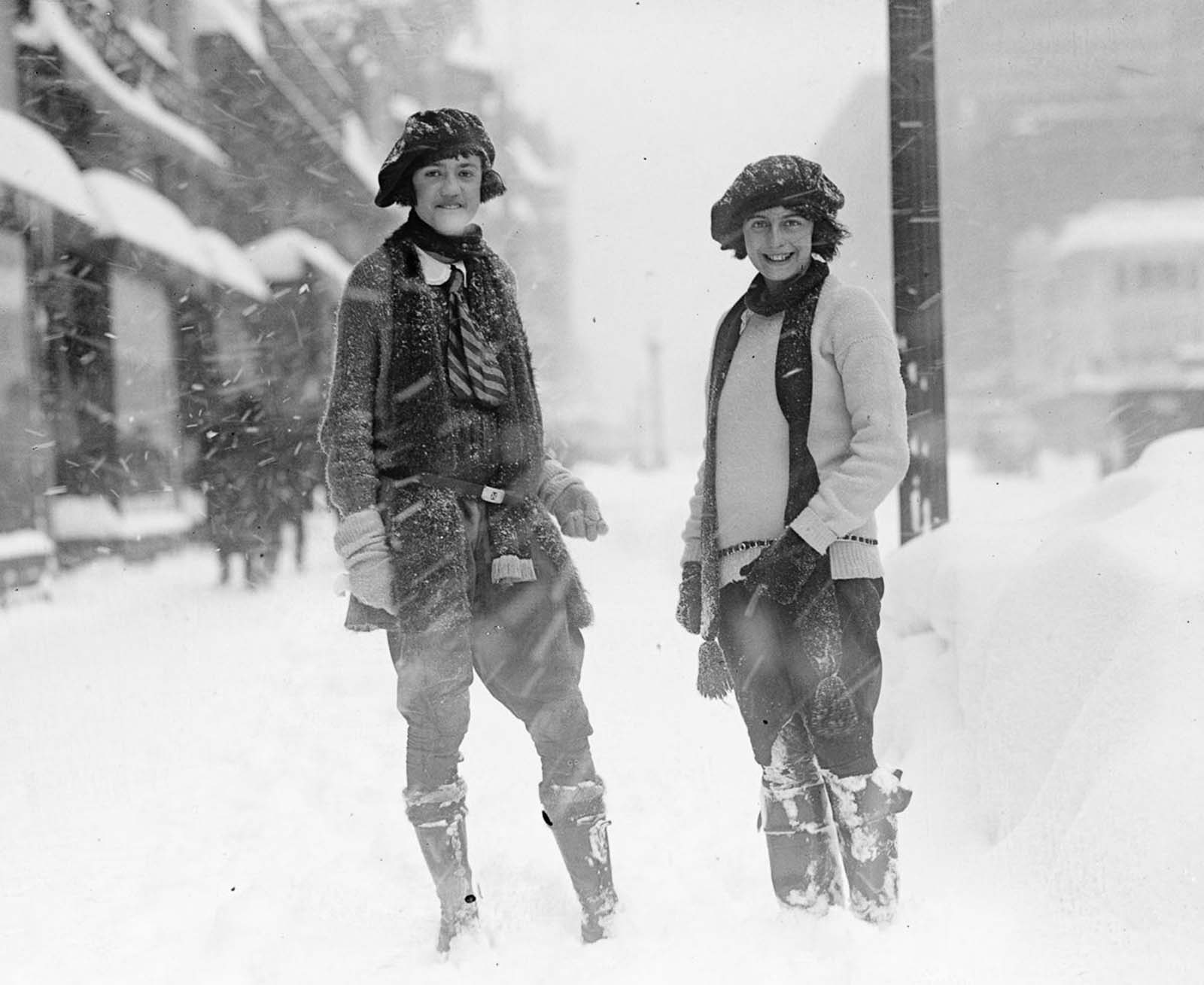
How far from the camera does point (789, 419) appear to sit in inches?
104

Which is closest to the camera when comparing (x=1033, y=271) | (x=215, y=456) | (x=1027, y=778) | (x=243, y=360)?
(x=1027, y=778)

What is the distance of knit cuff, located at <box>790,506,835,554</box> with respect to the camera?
2.53m

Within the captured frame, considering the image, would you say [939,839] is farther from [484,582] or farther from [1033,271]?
[1033,271]

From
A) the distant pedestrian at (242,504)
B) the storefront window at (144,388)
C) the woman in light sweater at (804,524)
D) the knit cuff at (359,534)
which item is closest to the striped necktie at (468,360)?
the knit cuff at (359,534)

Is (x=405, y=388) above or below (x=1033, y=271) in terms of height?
below

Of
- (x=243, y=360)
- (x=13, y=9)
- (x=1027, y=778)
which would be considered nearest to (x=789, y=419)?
(x=1027, y=778)

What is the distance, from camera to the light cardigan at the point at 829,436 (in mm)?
2516

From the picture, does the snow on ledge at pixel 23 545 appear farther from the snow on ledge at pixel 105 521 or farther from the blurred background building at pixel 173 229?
the snow on ledge at pixel 105 521

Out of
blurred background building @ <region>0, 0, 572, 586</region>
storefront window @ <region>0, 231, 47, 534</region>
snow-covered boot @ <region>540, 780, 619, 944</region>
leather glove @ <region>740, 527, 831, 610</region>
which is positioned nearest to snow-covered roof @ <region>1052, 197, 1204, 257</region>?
blurred background building @ <region>0, 0, 572, 586</region>

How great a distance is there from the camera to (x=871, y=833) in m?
2.66

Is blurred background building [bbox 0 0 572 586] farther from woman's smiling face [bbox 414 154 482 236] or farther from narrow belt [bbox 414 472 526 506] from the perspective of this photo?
narrow belt [bbox 414 472 526 506]

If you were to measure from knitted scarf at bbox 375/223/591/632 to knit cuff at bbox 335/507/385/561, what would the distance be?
0.06 m

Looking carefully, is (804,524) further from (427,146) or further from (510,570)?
(427,146)

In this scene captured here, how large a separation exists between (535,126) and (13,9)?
17.6 meters
